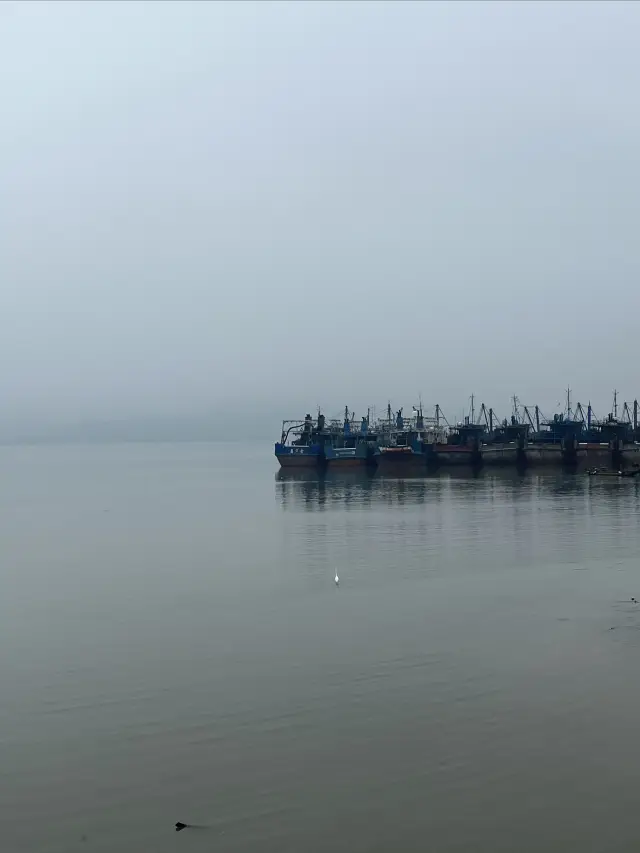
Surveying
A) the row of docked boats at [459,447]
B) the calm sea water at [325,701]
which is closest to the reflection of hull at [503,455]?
the row of docked boats at [459,447]

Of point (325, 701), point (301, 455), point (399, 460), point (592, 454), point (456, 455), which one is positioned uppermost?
point (325, 701)

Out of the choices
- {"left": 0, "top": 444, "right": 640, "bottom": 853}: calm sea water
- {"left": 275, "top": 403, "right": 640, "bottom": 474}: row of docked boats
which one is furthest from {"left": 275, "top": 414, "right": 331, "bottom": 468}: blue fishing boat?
{"left": 0, "top": 444, "right": 640, "bottom": 853}: calm sea water

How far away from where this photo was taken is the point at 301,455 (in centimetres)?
12488

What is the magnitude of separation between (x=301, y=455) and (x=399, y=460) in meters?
15.6

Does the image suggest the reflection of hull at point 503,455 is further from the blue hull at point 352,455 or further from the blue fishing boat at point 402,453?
the blue hull at point 352,455

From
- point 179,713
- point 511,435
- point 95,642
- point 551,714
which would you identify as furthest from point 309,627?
point 511,435

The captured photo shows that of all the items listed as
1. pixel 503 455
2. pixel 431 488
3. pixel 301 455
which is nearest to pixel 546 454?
pixel 503 455

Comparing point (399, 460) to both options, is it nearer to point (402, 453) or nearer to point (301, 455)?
point (402, 453)

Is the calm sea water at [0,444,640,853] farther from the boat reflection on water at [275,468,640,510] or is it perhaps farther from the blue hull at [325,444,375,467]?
the blue hull at [325,444,375,467]

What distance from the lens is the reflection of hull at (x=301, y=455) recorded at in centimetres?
12288

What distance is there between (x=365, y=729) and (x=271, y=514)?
152 feet

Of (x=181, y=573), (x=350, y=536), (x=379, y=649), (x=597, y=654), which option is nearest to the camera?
(x=597, y=654)

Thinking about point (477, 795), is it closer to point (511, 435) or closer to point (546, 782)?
point (546, 782)

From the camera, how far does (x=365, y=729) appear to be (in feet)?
48.3
